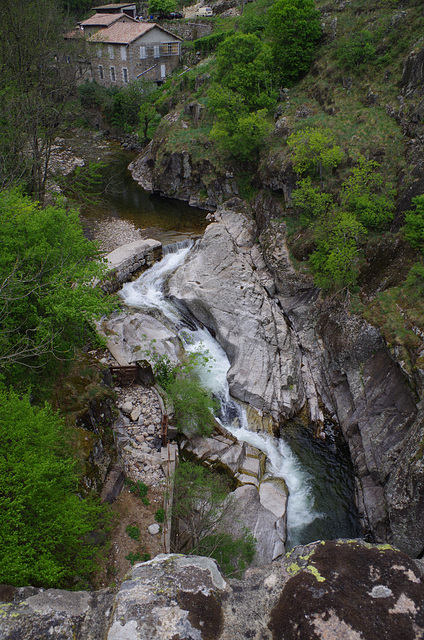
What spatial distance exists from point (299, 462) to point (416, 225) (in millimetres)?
11630

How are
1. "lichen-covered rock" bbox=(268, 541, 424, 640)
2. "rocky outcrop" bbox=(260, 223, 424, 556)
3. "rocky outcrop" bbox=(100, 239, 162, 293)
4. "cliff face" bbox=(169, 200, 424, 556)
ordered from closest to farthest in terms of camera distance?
"lichen-covered rock" bbox=(268, 541, 424, 640) < "rocky outcrop" bbox=(260, 223, 424, 556) < "cliff face" bbox=(169, 200, 424, 556) < "rocky outcrop" bbox=(100, 239, 162, 293)

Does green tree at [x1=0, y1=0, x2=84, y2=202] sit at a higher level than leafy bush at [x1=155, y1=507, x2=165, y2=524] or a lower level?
higher

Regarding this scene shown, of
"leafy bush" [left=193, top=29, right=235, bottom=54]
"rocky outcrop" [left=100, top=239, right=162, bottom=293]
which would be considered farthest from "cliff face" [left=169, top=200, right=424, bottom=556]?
"leafy bush" [left=193, top=29, right=235, bottom=54]

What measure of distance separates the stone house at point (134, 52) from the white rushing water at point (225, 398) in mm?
37960

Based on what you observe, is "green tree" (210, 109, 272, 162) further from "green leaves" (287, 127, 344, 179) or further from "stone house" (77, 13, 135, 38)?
"stone house" (77, 13, 135, 38)

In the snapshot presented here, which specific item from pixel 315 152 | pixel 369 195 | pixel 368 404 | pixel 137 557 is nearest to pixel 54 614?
pixel 137 557

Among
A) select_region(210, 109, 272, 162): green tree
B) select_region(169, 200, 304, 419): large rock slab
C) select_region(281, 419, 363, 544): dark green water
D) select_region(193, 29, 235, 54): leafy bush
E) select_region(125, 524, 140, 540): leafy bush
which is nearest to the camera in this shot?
select_region(125, 524, 140, 540): leafy bush

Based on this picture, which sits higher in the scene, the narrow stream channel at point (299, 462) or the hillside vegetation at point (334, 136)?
the hillside vegetation at point (334, 136)

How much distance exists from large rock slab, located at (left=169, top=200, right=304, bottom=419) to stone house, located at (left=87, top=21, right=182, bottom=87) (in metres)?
36.4

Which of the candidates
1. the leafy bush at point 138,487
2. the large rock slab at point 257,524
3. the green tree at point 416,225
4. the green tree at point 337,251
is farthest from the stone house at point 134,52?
the large rock slab at point 257,524

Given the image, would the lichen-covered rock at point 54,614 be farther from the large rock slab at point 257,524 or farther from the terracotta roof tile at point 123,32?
the terracotta roof tile at point 123,32

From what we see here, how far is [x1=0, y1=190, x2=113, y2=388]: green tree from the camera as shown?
1115 centimetres

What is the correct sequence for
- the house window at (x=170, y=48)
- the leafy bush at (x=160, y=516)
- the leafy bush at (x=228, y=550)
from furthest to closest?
the house window at (x=170, y=48)
the leafy bush at (x=160, y=516)
the leafy bush at (x=228, y=550)

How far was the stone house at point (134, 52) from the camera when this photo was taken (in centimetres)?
4750
